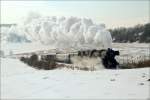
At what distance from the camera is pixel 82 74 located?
5.62 m

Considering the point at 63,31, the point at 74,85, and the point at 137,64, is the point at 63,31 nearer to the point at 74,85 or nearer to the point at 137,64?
the point at 137,64

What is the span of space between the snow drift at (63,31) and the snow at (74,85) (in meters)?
0.96

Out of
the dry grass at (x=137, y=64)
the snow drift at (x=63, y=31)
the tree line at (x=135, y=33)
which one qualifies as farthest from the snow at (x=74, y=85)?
the tree line at (x=135, y=33)

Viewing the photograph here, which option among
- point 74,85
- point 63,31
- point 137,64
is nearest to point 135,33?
point 137,64

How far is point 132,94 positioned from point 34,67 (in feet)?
10.4

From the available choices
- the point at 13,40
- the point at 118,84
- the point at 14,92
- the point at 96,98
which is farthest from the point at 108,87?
the point at 13,40

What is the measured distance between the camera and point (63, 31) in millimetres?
6719

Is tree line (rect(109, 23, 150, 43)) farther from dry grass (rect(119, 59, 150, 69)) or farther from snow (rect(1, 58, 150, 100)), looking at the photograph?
snow (rect(1, 58, 150, 100))

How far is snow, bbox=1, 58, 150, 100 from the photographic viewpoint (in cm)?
411

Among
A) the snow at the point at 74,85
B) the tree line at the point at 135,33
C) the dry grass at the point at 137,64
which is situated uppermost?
the tree line at the point at 135,33

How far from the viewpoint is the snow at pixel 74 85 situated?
411 centimetres

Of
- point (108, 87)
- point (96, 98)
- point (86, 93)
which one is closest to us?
point (96, 98)

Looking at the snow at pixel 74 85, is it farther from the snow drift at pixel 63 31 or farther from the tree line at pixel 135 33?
the tree line at pixel 135 33

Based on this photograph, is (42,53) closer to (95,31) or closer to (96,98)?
(95,31)
